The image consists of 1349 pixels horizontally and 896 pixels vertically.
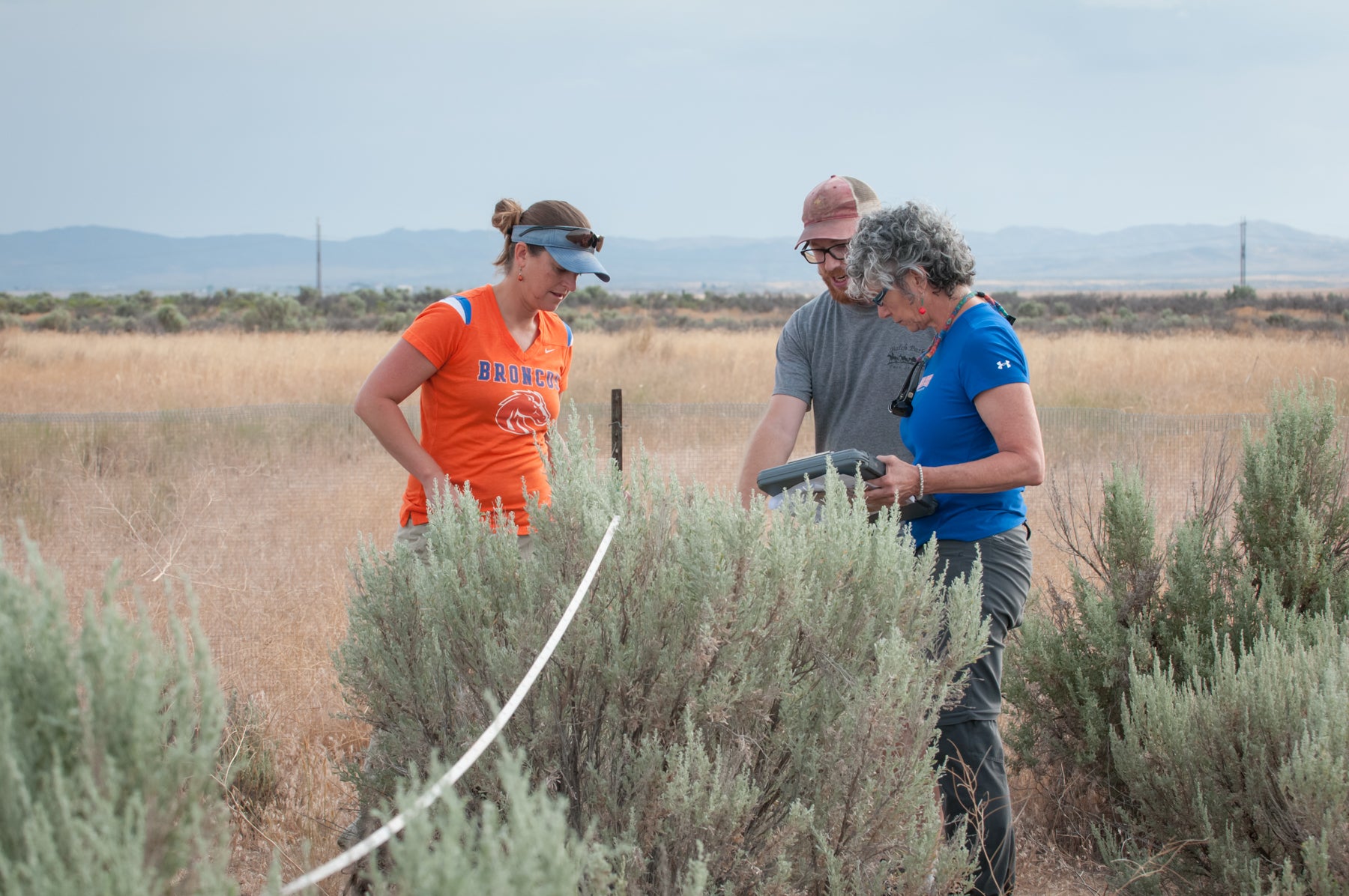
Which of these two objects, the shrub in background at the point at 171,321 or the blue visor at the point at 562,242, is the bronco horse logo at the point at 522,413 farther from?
the shrub in background at the point at 171,321

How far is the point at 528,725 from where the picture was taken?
2.03m

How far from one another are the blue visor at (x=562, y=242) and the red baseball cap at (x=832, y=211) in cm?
62

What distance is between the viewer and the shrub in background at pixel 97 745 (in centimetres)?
116

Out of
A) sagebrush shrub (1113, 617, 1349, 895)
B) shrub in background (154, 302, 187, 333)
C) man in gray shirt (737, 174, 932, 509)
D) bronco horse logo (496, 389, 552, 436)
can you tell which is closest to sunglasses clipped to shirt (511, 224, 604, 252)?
bronco horse logo (496, 389, 552, 436)

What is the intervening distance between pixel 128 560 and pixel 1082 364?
13.3 m

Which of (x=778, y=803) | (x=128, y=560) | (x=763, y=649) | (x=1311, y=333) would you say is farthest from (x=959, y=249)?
(x=1311, y=333)

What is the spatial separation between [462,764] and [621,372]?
14118 millimetres

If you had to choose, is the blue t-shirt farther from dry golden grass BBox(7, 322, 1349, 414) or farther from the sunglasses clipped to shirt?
dry golden grass BBox(7, 322, 1349, 414)

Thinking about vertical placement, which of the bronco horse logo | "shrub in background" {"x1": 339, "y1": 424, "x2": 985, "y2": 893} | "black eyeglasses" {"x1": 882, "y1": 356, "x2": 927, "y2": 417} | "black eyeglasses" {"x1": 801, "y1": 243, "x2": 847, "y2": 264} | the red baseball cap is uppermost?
the red baseball cap

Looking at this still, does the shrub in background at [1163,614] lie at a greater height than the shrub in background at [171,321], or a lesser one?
lesser

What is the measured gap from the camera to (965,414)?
8.69ft

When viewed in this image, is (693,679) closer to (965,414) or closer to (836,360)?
(965,414)

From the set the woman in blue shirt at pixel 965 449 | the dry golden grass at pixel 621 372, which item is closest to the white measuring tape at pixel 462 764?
the woman in blue shirt at pixel 965 449

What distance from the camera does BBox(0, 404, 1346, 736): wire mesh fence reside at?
20.8 feet
